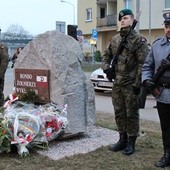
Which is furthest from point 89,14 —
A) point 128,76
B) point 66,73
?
point 128,76

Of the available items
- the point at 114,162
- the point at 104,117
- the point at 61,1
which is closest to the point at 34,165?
the point at 114,162

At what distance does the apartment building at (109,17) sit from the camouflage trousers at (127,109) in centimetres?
2701

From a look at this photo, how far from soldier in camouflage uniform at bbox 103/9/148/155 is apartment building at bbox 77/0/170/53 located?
26962 mm

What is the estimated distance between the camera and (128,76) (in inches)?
214

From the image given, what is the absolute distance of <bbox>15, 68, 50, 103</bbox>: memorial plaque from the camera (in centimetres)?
618

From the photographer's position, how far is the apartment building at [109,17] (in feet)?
109

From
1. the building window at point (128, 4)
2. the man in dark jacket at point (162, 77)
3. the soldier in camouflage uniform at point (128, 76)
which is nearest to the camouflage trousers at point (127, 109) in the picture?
the soldier in camouflage uniform at point (128, 76)

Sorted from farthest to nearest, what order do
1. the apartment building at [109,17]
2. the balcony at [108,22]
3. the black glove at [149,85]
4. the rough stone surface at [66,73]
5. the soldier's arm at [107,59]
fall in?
1. the balcony at [108,22]
2. the apartment building at [109,17]
3. the rough stone surface at [66,73]
4. the soldier's arm at [107,59]
5. the black glove at [149,85]

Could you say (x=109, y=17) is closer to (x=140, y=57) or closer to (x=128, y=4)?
(x=128, y=4)

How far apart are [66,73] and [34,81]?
597mm

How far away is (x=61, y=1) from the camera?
48.1m

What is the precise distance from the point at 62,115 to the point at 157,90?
Answer: 165cm

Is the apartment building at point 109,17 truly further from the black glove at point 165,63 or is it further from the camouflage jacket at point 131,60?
the black glove at point 165,63

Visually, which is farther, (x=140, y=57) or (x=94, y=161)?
(x=140, y=57)
